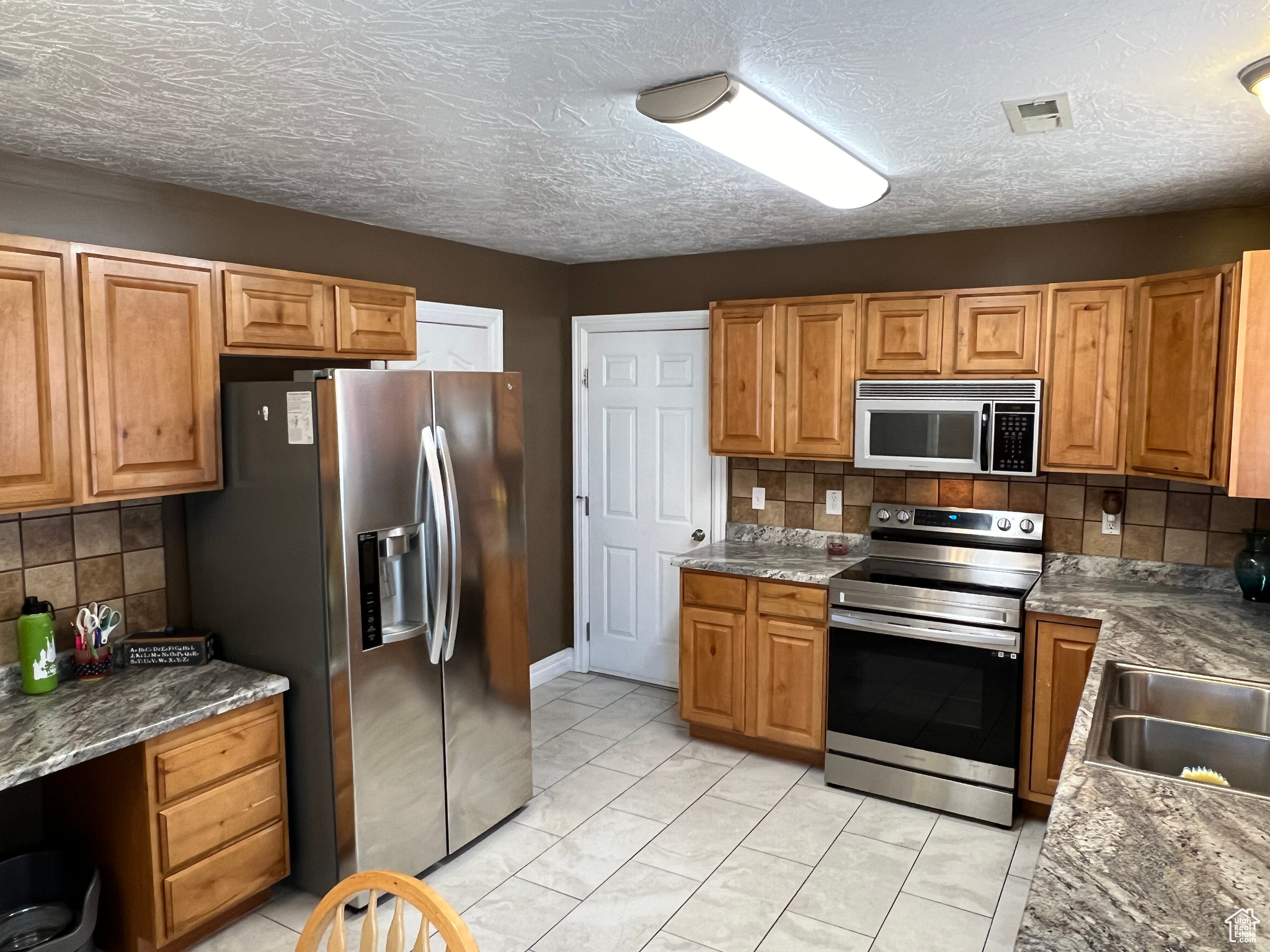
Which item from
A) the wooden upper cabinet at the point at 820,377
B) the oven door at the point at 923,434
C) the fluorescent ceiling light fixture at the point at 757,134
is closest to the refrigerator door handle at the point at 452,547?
the fluorescent ceiling light fixture at the point at 757,134

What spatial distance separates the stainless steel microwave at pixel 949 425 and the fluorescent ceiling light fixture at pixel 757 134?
1.07 m

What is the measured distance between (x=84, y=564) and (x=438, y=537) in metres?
1.13

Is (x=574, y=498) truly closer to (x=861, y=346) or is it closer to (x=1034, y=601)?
(x=861, y=346)

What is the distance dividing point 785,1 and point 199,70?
48.6 inches

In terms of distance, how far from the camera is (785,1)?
1.52m

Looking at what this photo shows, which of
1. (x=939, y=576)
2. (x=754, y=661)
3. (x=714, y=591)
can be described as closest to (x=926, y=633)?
(x=939, y=576)

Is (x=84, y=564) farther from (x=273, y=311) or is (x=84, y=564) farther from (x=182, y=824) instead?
(x=273, y=311)

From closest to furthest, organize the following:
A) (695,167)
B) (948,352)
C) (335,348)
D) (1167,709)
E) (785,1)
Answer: (785,1)
(1167,709)
(695,167)
(335,348)
(948,352)

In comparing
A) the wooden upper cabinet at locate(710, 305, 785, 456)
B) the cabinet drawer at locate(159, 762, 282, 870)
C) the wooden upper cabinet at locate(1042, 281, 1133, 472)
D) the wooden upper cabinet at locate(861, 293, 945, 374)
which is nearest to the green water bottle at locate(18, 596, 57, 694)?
the cabinet drawer at locate(159, 762, 282, 870)

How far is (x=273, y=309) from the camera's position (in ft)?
9.37

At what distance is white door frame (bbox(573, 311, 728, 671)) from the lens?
14.8ft

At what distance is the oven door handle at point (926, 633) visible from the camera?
126 inches

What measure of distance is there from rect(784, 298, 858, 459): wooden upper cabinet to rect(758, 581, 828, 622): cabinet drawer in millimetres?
617

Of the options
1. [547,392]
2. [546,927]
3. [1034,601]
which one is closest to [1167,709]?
[1034,601]
